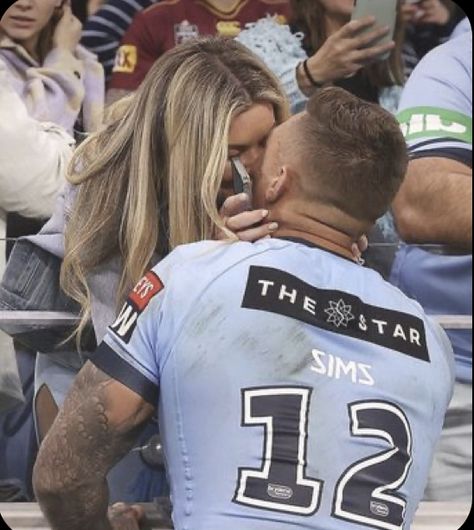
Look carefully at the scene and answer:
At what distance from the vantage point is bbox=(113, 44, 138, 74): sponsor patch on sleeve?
7.40 feet

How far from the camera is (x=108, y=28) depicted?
2258 mm

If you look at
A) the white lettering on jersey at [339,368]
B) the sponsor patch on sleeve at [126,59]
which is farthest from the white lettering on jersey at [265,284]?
the sponsor patch on sleeve at [126,59]

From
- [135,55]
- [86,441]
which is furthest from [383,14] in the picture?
[86,441]

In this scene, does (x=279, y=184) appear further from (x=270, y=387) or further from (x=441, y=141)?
(x=441, y=141)

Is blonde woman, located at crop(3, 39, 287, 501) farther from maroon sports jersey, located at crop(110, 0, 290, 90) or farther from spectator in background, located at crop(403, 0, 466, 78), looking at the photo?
spectator in background, located at crop(403, 0, 466, 78)

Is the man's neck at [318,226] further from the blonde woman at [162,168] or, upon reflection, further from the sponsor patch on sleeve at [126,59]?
the sponsor patch on sleeve at [126,59]

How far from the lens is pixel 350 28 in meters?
2.31

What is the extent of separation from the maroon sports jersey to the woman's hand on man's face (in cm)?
42

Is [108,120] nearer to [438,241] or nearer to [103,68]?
[103,68]

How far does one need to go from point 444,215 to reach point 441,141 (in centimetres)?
15

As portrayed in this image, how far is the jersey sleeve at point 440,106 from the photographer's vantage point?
91.6 inches

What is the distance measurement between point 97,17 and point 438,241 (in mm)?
804

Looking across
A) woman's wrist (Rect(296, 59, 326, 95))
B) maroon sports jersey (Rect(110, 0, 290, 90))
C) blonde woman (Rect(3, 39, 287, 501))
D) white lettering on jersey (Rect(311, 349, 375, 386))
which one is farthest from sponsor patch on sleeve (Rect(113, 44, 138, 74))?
white lettering on jersey (Rect(311, 349, 375, 386))

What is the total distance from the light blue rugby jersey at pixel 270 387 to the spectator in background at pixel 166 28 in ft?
1.96
